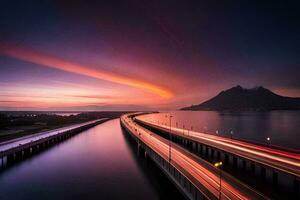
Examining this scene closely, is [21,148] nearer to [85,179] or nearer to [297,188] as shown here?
[85,179]

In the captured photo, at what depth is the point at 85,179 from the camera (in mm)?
57031

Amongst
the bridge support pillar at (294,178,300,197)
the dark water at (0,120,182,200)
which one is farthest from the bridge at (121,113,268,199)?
the bridge support pillar at (294,178,300,197)

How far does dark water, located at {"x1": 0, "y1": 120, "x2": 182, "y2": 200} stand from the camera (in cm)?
4697

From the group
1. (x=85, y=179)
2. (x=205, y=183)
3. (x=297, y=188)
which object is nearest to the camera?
(x=205, y=183)

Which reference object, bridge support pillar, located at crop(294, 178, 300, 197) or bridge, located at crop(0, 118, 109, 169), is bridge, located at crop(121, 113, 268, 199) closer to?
bridge support pillar, located at crop(294, 178, 300, 197)

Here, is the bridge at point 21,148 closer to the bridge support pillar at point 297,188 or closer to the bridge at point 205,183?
the bridge at point 205,183

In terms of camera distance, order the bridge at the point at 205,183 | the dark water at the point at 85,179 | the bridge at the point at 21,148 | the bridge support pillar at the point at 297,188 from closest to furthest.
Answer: the bridge at the point at 205,183, the bridge support pillar at the point at 297,188, the dark water at the point at 85,179, the bridge at the point at 21,148

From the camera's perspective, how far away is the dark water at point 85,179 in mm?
46969

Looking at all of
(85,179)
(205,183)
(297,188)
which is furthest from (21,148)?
(297,188)

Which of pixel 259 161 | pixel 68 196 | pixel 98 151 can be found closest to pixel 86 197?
pixel 68 196

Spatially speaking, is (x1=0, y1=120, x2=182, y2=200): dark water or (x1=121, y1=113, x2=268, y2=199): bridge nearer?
(x1=121, y1=113, x2=268, y2=199): bridge

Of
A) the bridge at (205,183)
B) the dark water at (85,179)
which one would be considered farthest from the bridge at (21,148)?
the bridge at (205,183)

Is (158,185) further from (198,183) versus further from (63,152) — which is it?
(63,152)

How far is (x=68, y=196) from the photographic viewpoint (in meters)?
45.9
